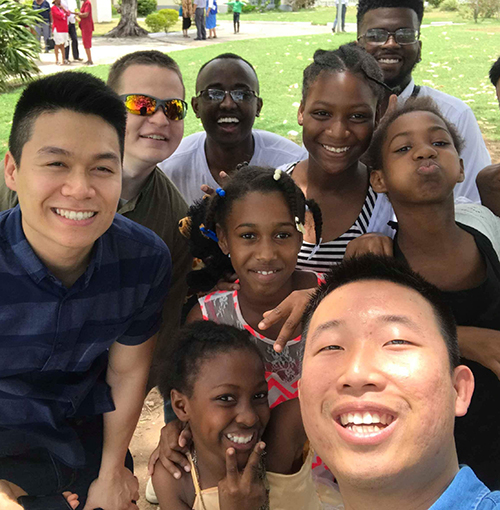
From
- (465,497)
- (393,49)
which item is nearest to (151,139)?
(393,49)

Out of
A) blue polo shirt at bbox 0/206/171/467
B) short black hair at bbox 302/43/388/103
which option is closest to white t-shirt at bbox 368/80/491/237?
short black hair at bbox 302/43/388/103

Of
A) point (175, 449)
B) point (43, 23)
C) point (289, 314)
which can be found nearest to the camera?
point (289, 314)

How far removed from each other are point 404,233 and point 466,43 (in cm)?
1933

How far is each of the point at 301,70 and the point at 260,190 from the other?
12.3 metres

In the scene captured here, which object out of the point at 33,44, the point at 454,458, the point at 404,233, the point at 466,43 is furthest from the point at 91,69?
the point at 454,458

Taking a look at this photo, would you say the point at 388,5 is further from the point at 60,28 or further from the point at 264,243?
the point at 60,28

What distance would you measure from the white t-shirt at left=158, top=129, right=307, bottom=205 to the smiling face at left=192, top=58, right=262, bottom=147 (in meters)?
0.18

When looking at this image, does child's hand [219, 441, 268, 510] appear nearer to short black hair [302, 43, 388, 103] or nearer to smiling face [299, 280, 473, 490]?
smiling face [299, 280, 473, 490]

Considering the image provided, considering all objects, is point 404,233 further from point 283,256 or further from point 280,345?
point 280,345

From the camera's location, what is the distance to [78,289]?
241 centimetres

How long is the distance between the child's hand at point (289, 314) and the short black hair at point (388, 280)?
0.05 meters

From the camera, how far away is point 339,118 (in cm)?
300

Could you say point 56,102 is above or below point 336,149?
above

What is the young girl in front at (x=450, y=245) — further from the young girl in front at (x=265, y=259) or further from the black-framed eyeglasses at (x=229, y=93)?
the black-framed eyeglasses at (x=229, y=93)
